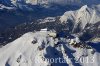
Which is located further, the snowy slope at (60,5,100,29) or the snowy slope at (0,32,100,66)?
the snowy slope at (60,5,100,29)

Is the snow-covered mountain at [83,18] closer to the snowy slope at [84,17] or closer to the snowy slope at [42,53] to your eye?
the snowy slope at [84,17]

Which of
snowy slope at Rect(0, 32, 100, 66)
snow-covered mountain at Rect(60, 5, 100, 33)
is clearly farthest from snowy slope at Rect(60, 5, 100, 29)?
snowy slope at Rect(0, 32, 100, 66)

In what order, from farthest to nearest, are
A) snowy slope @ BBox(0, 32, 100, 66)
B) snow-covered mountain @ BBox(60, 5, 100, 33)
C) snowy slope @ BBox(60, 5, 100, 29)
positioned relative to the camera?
snowy slope @ BBox(60, 5, 100, 29)
snow-covered mountain @ BBox(60, 5, 100, 33)
snowy slope @ BBox(0, 32, 100, 66)

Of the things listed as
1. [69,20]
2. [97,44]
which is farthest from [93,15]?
[97,44]

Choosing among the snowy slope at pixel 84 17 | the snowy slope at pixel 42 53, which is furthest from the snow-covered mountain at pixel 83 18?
the snowy slope at pixel 42 53

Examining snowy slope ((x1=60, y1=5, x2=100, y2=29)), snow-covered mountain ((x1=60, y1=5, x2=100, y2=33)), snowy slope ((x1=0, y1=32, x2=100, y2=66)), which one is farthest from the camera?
snowy slope ((x1=60, y1=5, x2=100, y2=29))

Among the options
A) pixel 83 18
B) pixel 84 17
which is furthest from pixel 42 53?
pixel 84 17

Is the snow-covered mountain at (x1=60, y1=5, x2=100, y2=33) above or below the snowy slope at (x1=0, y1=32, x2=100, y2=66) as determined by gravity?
below

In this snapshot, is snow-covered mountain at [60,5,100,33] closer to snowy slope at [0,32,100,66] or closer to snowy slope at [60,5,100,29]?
snowy slope at [60,5,100,29]

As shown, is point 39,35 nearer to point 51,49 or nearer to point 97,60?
point 51,49
